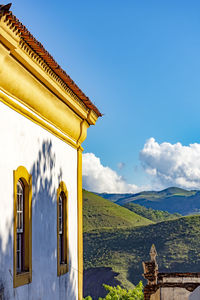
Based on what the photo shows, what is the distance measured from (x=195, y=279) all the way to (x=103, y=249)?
8575 cm

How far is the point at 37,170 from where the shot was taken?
401 inches

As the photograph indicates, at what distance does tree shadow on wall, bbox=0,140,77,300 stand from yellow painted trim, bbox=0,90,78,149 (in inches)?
15.5

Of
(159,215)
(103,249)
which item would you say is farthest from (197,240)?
(159,215)

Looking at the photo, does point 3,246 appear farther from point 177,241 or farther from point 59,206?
point 177,241

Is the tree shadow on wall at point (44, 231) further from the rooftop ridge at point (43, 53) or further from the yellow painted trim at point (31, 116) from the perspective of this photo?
the rooftop ridge at point (43, 53)

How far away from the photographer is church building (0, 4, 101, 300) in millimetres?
8398

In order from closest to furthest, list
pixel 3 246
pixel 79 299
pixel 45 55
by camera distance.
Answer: pixel 3 246 < pixel 45 55 < pixel 79 299

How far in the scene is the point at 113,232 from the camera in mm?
106625

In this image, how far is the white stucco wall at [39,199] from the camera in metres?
8.40

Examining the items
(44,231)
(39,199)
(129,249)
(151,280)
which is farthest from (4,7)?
(129,249)

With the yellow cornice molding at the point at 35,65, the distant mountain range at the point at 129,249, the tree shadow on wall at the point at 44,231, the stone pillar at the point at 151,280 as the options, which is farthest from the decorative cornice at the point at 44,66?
the distant mountain range at the point at 129,249

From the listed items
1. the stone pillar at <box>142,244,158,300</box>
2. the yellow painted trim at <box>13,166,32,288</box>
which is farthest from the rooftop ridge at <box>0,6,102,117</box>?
the stone pillar at <box>142,244,158,300</box>

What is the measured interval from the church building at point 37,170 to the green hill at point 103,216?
3908 inches

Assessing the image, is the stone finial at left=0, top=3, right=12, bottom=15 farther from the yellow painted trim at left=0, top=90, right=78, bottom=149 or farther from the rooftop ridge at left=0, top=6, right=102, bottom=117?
the yellow painted trim at left=0, top=90, right=78, bottom=149
